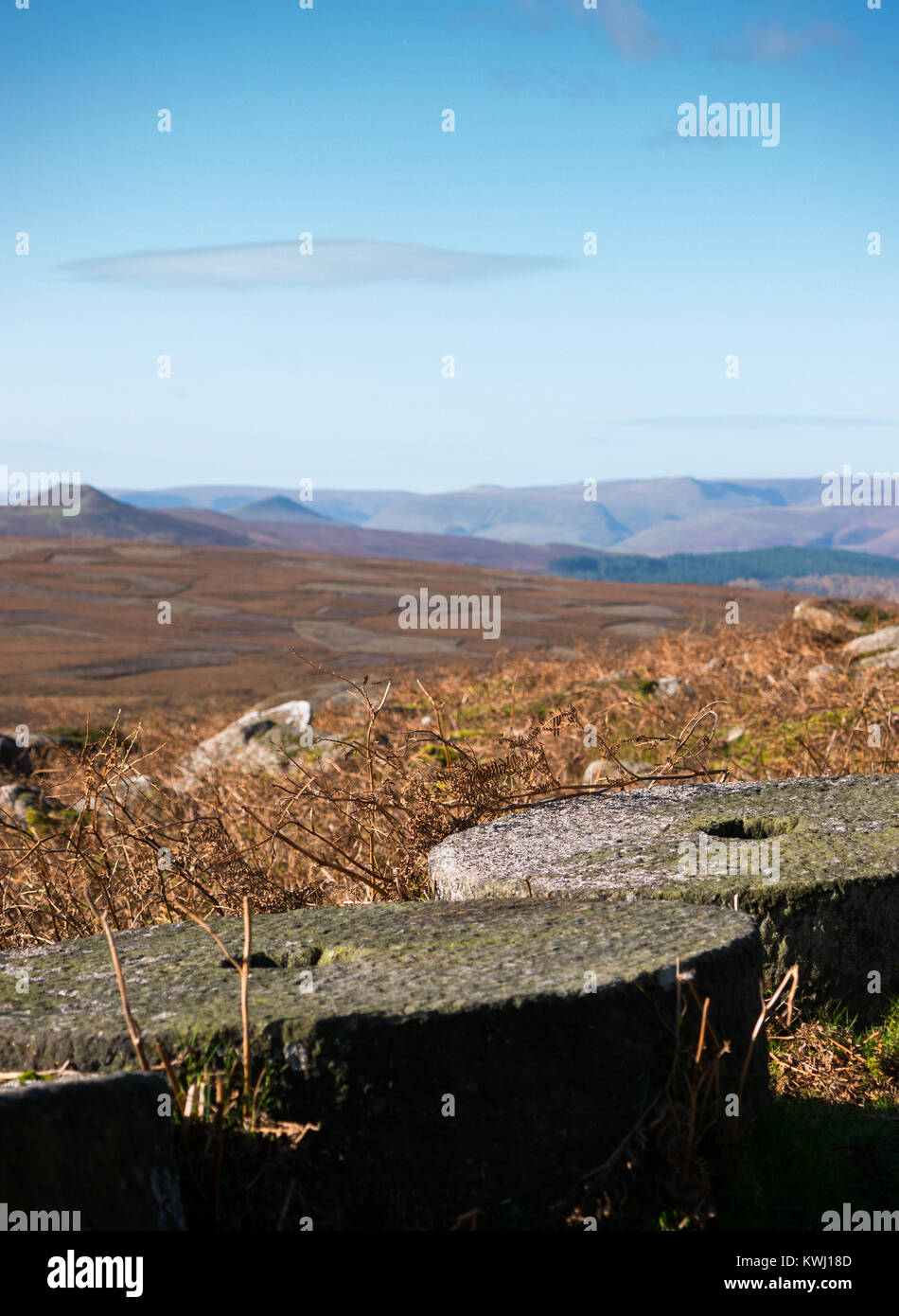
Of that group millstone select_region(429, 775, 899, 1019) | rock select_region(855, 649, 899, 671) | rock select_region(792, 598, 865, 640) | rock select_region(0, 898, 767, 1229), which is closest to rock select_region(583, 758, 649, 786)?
millstone select_region(429, 775, 899, 1019)

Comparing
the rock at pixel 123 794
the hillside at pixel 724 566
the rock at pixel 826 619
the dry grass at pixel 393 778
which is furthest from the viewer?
the hillside at pixel 724 566

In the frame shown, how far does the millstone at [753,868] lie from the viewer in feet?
10.8

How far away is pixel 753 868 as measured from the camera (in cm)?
343

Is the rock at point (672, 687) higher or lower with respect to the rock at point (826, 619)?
lower

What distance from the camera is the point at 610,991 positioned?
2.42m

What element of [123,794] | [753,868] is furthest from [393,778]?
[123,794]

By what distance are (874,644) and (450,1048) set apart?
878 centimetres

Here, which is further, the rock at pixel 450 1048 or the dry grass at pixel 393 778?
the dry grass at pixel 393 778

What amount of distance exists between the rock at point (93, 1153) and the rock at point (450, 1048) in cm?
32

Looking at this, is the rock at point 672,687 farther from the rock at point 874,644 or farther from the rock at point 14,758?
the rock at point 14,758

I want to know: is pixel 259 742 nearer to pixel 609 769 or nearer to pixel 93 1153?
pixel 609 769

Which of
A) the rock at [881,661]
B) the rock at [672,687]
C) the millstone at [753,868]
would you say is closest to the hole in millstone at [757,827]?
the millstone at [753,868]
